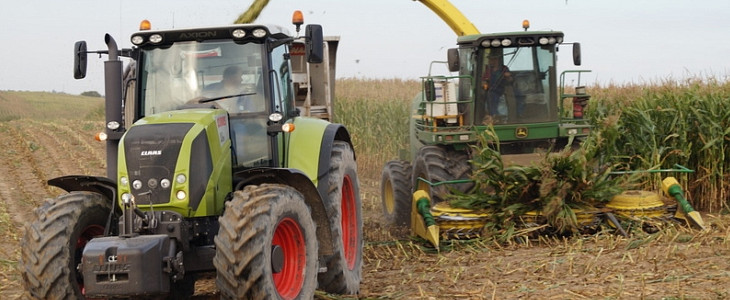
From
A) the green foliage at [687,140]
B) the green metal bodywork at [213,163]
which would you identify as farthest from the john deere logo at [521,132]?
the green metal bodywork at [213,163]

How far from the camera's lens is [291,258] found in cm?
599

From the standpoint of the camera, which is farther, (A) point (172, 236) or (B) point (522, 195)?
(B) point (522, 195)

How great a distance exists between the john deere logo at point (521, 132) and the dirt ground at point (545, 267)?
6.01 feet

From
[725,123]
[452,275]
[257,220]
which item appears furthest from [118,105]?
[725,123]

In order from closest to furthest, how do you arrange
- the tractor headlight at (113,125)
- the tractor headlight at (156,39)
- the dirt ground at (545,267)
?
the dirt ground at (545,267), the tractor headlight at (113,125), the tractor headlight at (156,39)

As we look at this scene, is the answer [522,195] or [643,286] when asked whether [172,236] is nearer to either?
[643,286]

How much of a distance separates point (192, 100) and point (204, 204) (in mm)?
1116

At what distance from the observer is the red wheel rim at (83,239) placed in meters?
5.71

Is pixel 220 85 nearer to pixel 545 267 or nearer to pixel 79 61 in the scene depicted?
pixel 79 61

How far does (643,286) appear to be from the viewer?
20.7ft

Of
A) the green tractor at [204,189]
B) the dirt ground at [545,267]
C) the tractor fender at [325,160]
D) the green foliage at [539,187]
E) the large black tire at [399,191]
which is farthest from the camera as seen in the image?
the large black tire at [399,191]

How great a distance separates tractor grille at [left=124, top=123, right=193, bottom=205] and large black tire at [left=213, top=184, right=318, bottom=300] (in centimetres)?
52

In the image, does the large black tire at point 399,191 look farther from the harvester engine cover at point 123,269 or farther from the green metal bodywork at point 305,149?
the harvester engine cover at point 123,269

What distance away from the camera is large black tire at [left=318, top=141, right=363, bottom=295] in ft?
22.0
